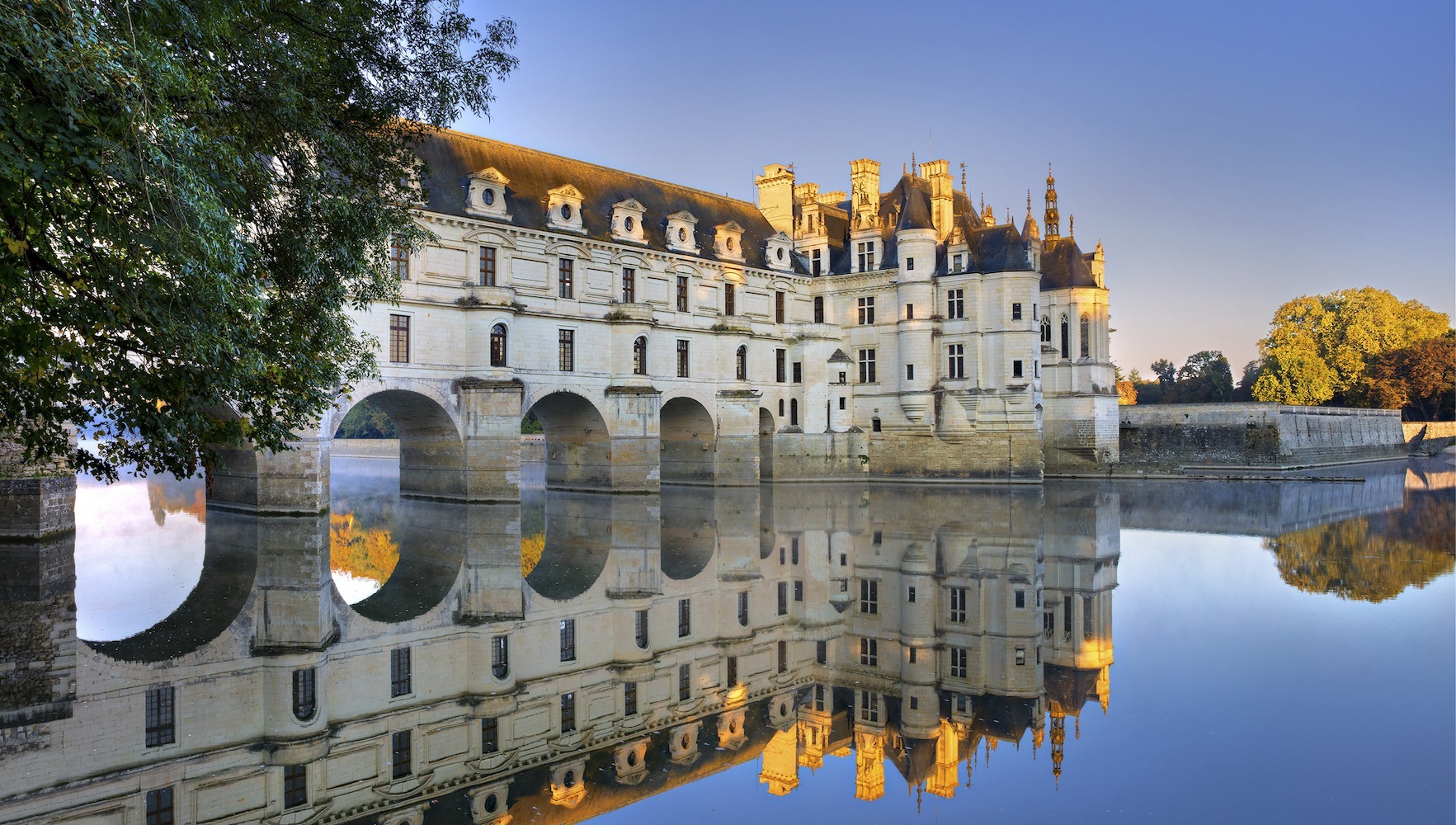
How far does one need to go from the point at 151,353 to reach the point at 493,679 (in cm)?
440

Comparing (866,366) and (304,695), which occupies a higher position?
(866,366)

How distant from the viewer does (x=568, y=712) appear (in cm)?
826

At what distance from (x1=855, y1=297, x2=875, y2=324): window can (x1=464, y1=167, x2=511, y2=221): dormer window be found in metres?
16.6

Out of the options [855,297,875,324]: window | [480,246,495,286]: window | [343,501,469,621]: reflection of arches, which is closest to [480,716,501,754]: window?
[343,501,469,621]: reflection of arches

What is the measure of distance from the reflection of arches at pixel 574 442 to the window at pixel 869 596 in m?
16.7

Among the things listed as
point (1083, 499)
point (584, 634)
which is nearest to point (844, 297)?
point (1083, 499)

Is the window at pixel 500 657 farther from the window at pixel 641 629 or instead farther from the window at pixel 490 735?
the window at pixel 641 629

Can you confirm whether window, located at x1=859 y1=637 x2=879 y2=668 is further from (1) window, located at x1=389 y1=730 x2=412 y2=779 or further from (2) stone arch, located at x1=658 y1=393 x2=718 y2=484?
(2) stone arch, located at x1=658 y1=393 x2=718 y2=484

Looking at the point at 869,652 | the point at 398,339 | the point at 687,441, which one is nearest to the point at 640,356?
the point at 687,441

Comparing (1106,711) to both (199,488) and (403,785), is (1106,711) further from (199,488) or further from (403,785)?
(199,488)

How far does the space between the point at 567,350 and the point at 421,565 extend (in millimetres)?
14145

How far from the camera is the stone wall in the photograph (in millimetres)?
43625

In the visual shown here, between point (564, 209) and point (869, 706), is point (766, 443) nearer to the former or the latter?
point (564, 209)

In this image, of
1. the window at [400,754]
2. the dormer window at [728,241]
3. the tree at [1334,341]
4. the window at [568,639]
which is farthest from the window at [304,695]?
the tree at [1334,341]
